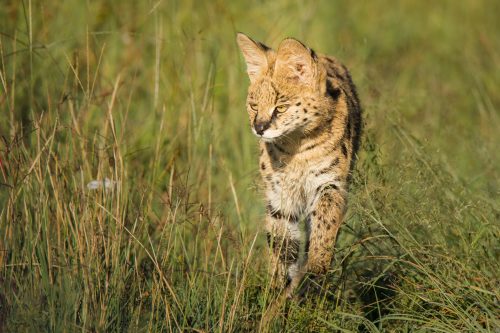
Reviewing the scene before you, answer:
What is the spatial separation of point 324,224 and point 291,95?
70 cm

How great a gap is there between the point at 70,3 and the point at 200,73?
3.86ft

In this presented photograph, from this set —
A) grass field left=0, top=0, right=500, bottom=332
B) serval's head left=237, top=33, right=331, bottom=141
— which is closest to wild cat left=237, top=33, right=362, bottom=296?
serval's head left=237, top=33, right=331, bottom=141

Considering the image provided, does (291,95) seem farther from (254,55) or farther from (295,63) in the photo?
(254,55)

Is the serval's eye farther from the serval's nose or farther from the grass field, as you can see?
the grass field

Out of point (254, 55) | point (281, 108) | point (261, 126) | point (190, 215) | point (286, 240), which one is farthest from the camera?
point (190, 215)

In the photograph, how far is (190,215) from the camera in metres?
5.25

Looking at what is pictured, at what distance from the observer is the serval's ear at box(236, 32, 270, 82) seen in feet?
16.5

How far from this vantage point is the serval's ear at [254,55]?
5.02 metres

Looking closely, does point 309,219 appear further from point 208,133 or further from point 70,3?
point 70,3

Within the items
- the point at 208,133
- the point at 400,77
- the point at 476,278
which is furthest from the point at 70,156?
the point at 400,77

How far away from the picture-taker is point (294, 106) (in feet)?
15.8

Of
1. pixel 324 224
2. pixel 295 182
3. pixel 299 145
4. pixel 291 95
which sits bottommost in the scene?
pixel 324 224

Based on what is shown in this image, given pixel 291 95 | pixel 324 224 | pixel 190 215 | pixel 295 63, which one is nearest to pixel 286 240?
pixel 324 224

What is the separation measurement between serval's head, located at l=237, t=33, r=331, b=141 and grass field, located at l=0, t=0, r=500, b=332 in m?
0.33
